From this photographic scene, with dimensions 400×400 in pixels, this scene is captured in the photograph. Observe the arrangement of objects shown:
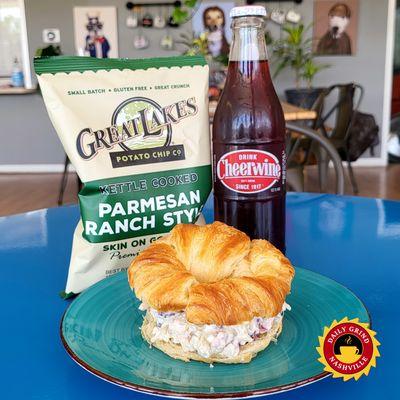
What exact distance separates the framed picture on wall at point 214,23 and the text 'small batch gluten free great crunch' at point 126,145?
188 inches

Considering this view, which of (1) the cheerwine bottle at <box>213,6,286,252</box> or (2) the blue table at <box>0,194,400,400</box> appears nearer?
(2) the blue table at <box>0,194,400,400</box>

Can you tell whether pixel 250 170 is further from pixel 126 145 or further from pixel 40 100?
pixel 40 100

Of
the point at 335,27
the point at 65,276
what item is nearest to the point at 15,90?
the point at 335,27

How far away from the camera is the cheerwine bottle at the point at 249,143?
25.7 inches

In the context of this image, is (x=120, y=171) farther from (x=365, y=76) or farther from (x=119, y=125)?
(x=365, y=76)

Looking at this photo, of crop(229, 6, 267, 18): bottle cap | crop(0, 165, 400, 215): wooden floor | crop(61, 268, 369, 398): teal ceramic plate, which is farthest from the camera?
crop(0, 165, 400, 215): wooden floor

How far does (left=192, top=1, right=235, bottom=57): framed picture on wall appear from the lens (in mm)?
5270

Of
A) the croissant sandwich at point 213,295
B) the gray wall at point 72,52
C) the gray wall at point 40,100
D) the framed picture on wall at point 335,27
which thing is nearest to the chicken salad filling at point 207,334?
the croissant sandwich at point 213,295

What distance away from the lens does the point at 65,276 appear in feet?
2.41

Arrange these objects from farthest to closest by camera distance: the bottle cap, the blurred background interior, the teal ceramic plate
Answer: the blurred background interior
the bottle cap
the teal ceramic plate

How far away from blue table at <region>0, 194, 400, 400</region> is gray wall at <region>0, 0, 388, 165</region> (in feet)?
14.9

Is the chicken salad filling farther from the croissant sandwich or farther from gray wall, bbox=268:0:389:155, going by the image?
gray wall, bbox=268:0:389:155

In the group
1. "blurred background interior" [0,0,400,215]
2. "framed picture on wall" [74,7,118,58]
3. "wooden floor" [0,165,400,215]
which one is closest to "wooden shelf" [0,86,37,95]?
"blurred background interior" [0,0,400,215]

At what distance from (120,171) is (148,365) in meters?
Answer: 0.27
